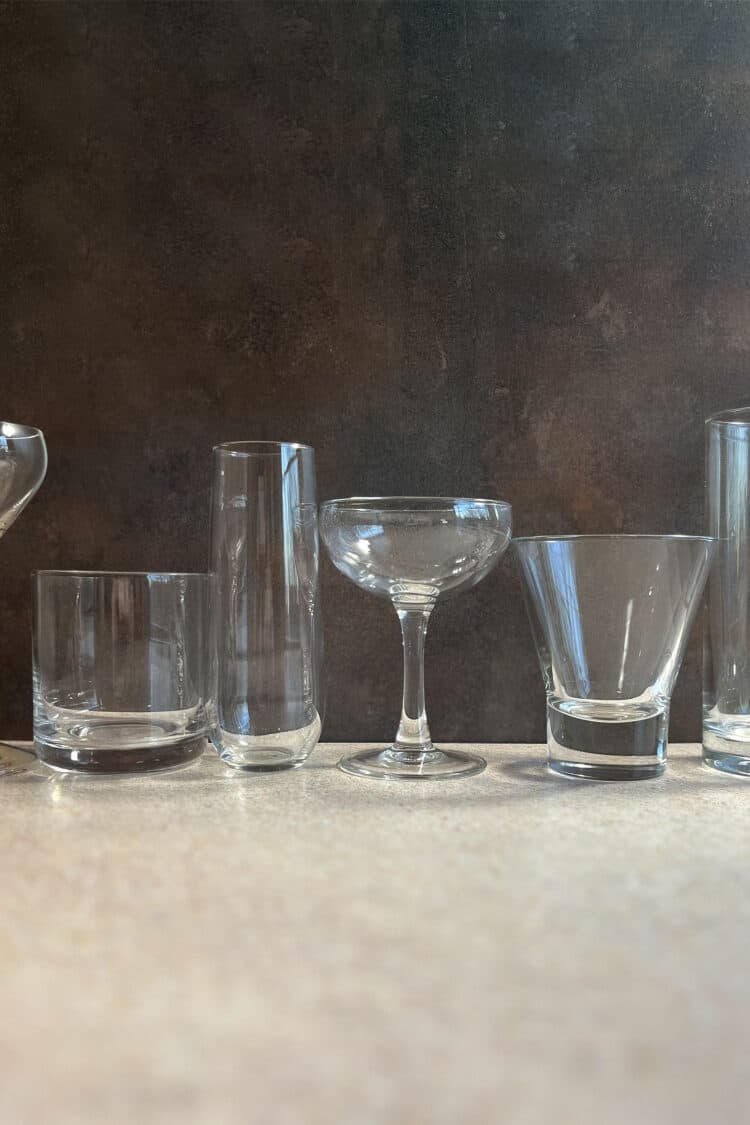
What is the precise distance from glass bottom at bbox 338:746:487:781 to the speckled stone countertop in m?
0.07

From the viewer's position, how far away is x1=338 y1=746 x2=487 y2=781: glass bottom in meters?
0.61

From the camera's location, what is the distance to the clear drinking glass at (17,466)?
632mm

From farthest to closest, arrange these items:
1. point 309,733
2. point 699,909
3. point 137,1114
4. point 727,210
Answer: point 727,210
point 309,733
point 699,909
point 137,1114

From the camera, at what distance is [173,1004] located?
0.29 meters

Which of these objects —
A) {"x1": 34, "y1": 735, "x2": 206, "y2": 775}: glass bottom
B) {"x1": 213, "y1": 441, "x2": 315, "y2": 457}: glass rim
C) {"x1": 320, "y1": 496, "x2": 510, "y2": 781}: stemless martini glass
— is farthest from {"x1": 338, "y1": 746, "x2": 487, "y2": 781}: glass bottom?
{"x1": 213, "y1": 441, "x2": 315, "y2": 457}: glass rim

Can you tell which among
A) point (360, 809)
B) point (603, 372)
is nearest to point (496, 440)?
point (603, 372)

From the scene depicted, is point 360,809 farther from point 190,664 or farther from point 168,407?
point 168,407

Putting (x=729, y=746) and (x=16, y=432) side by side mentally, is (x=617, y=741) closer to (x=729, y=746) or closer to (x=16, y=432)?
(x=729, y=746)

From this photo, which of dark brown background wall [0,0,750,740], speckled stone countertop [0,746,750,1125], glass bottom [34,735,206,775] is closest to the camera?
speckled stone countertop [0,746,750,1125]

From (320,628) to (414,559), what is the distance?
95 millimetres

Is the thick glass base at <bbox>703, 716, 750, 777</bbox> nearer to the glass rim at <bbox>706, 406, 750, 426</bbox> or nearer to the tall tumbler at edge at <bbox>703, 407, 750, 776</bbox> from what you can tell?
the tall tumbler at edge at <bbox>703, 407, 750, 776</bbox>

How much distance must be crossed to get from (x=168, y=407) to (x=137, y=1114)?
60 cm

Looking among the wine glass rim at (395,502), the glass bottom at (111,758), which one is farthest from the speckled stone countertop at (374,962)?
the wine glass rim at (395,502)

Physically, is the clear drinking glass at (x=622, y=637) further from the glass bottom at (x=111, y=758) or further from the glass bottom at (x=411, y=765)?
the glass bottom at (x=111, y=758)
